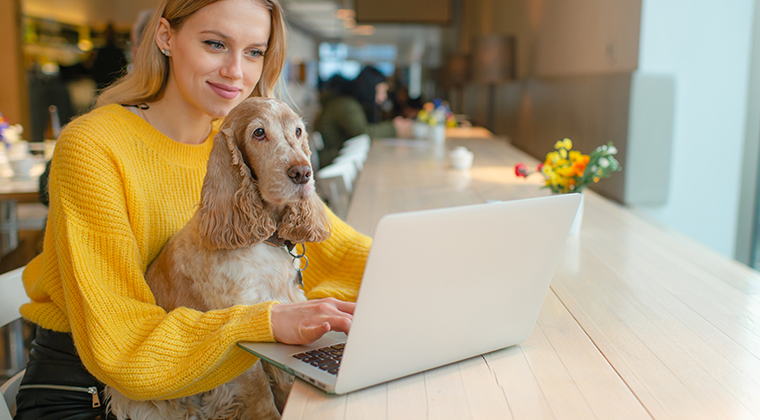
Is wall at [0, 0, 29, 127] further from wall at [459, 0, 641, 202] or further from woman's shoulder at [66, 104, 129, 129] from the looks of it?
woman's shoulder at [66, 104, 129, 129]

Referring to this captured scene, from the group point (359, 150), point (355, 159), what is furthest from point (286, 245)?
point (359, 150)

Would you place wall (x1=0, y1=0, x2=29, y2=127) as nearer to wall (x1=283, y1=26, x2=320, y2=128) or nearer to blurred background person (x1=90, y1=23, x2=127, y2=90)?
blurred background person (x1=90, y1=23, x2=127, y2=90)

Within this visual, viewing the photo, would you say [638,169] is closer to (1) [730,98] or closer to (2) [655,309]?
(1) [730,98]

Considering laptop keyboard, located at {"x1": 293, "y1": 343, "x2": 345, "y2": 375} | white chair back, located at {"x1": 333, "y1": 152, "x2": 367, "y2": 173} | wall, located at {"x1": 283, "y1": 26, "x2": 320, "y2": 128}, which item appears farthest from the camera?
wall, located at {"x1": 283, "y1": 26, "x2": 320, "y2": 128}

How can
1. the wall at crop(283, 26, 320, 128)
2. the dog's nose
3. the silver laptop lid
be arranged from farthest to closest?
the wall at crop(283, 26, 320, 128) < the dog's nose < the silver laptop lid

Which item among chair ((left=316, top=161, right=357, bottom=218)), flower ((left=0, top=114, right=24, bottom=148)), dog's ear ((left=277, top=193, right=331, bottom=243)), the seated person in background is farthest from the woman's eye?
the seated person in background

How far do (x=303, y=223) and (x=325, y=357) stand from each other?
0.29 metres

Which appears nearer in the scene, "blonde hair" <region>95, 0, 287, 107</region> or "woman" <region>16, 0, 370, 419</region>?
"woman" <region>16, 0, 370, 419</region>

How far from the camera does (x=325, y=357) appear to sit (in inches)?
32.6

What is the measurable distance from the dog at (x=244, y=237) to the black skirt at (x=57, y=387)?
11 centimetres

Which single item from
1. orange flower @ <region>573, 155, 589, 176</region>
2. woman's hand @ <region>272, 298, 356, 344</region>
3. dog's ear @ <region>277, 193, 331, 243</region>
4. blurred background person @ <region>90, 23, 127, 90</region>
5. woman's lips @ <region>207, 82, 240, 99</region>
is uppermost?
blurred background person @ <region>90, 23, 127, 90</region>

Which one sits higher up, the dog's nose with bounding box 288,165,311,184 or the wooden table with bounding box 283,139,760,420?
the dog's nose with bounding box 288,165,311,184

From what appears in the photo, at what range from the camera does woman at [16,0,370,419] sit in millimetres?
868

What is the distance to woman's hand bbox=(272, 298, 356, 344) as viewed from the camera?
85 cm
